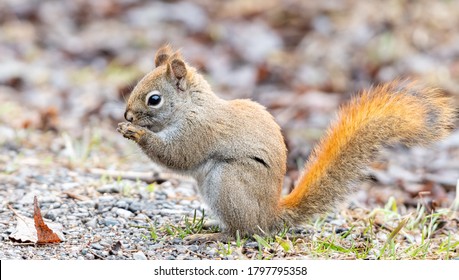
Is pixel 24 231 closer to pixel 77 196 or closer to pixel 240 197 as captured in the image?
pixel 77 196

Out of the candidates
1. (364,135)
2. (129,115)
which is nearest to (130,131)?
(129,115)

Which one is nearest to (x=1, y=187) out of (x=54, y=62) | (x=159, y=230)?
(x=159, y=230)

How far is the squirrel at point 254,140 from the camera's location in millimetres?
3547

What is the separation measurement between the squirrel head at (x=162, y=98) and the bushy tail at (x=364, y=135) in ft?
2.27

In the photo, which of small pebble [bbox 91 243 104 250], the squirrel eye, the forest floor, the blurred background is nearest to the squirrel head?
the squirrel eye

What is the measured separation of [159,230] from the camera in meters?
3.71

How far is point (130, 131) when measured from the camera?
362 centimetres

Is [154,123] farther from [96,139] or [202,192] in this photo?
[96,139]

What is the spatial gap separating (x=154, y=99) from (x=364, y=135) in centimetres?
102

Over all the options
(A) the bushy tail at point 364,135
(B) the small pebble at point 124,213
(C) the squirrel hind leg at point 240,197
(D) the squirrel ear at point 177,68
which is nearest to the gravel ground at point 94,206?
(B) the small pebble at point 124,213

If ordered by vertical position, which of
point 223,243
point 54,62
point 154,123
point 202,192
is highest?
point 54,62

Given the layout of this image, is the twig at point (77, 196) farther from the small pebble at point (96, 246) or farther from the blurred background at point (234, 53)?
the blurred background at point (234, 53)

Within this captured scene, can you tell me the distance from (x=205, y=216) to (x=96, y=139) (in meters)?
1.73

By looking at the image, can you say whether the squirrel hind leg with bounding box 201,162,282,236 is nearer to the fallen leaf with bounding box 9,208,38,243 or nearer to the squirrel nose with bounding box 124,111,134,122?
the squirrel nose with bounding box 124,111,134,122
